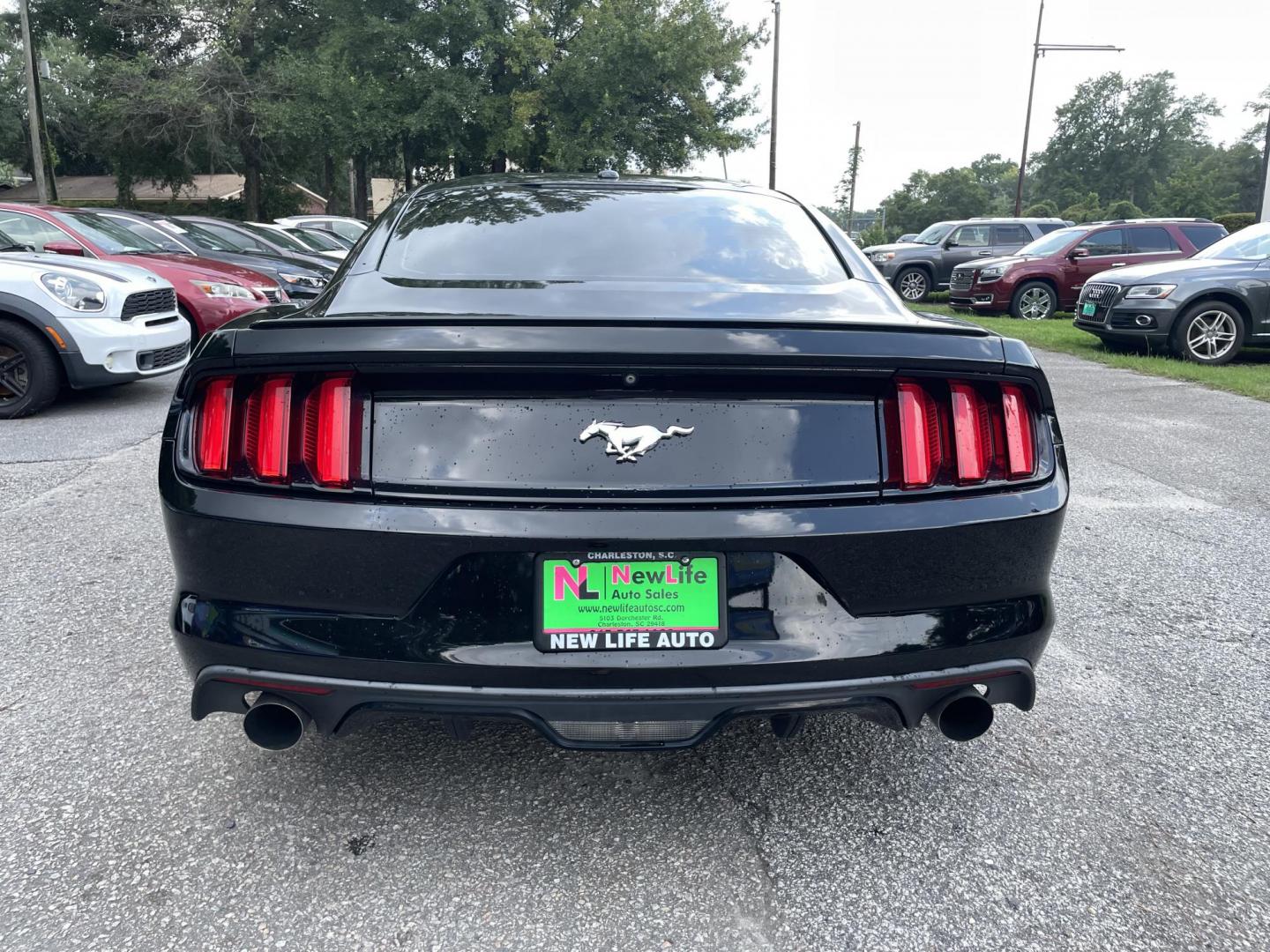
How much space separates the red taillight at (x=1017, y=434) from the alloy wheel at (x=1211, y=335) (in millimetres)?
10202

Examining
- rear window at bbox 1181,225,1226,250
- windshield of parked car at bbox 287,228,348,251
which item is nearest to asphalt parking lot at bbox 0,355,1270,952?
windshield of parked car at bbox 287,228,348,251

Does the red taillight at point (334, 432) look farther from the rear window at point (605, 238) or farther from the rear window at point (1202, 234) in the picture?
the rear window at point (1202, 234)

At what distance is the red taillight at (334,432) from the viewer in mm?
1895

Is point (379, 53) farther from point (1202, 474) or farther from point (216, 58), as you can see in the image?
point (1202, 474)

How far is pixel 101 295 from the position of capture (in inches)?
272

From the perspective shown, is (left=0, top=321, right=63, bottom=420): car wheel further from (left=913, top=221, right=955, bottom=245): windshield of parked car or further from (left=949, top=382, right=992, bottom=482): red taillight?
(left=913, top=221, right=955, bottom=245): windshield of parked car

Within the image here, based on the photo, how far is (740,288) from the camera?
7.82ft

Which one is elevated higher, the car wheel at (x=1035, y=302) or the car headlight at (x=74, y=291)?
the car headlight at (x=74, y=291)

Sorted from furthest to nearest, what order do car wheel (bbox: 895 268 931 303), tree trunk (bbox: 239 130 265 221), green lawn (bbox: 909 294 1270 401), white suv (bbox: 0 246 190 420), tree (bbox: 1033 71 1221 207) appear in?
tree (bbox: 1033 71 1221 207) → tree trunk (bbox: 239 130 265 221) → car wheel (bbox: 895 268 931 303) → green lawn (bbox: 909 294 1270 401) → white suv (bbox: 0 246 190 420)

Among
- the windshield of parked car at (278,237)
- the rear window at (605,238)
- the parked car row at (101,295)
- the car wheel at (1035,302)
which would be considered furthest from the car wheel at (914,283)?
the rear window at (605,238)

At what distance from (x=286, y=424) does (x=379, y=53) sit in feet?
101

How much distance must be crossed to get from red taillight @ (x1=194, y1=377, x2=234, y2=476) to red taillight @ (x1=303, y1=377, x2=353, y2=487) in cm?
22

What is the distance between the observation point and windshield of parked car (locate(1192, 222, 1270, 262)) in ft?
35.3

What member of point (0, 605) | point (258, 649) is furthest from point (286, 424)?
point (0, 605)
